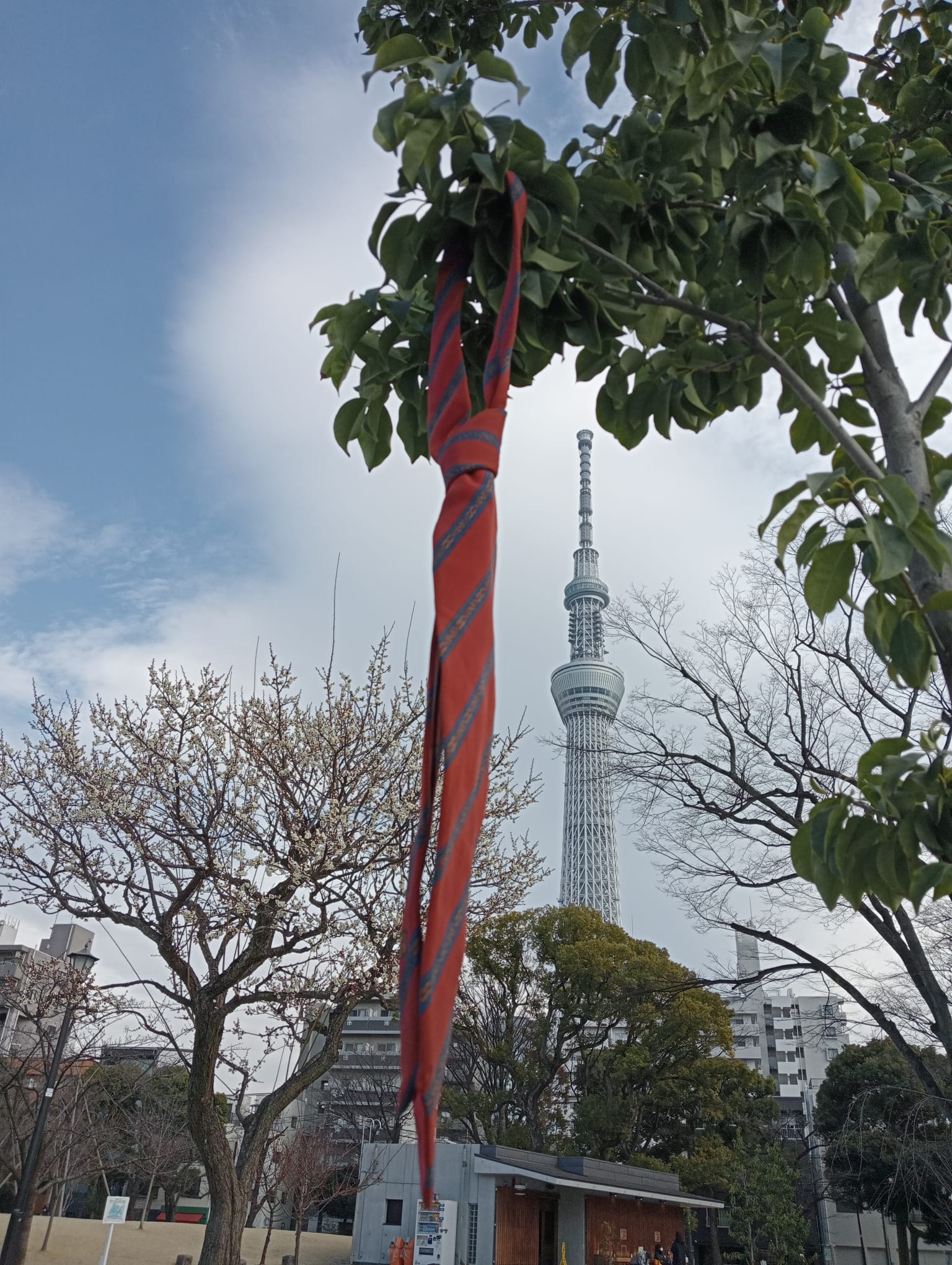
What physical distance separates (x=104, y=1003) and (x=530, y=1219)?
14.9 meters

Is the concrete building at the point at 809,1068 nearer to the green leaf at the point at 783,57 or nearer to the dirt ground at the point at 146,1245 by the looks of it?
the green leaf at the point at 783,57

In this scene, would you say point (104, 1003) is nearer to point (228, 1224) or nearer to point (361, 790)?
point (228, 1224)

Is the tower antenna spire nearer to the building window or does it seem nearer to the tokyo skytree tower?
the tokyo skytree tower

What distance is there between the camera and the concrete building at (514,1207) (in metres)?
19.8

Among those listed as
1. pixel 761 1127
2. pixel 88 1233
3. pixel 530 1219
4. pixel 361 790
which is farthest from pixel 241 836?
pixel 761 1127

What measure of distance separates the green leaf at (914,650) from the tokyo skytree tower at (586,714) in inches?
2210

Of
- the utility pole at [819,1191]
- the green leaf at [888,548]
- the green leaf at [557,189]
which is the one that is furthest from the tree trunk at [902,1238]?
the green leaf at [557,189]

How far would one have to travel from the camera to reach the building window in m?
19.9

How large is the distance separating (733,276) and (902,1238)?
136 feet

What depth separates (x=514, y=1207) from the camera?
2114cm

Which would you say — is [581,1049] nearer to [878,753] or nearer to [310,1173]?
A: [310,1173]

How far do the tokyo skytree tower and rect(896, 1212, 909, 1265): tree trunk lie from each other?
28.4 m

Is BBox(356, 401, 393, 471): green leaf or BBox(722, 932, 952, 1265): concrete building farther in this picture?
BBox(722, 932, 952, 1265): concrete building

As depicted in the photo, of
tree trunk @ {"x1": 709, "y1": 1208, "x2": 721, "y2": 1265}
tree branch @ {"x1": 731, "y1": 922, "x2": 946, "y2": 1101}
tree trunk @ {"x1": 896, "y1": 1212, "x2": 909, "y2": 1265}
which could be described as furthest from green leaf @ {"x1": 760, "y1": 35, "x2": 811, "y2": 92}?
tree trunk @ {"x1": 896, "y1": 1212, "x2": 909, "y2": 1265}
